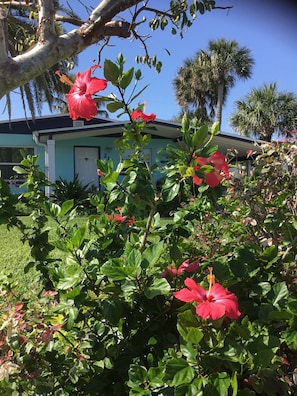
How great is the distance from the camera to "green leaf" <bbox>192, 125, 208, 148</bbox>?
1.43 m

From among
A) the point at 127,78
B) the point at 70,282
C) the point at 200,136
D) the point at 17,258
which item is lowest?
the point at 17,258

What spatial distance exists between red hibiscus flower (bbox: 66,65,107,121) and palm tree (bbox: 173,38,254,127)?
28966 mm

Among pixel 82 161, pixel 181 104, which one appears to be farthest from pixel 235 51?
pixel 82 161

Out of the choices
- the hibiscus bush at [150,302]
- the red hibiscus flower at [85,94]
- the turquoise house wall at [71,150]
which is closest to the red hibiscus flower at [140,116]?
the hibiscus bush at [150,302]

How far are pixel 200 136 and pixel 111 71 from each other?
0.40 m

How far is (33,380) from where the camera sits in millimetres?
1440

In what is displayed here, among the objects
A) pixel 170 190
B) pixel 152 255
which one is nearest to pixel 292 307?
pixel 152 255

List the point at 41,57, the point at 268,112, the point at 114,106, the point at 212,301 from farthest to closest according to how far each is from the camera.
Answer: the point at 268,112 < the point at 41,57 < the point at 114,106 < the point at 212,301

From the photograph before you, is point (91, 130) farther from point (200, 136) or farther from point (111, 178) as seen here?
point (200, 136)

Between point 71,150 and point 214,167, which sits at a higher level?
point 71,150

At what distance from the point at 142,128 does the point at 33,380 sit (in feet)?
3.32

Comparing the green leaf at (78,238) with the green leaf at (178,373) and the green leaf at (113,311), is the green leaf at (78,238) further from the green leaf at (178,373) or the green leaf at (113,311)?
the green leaf at (178,373)

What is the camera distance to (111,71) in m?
1.51

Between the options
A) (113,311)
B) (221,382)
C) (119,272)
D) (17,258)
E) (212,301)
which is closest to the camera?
(221,382)
